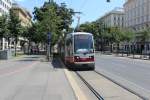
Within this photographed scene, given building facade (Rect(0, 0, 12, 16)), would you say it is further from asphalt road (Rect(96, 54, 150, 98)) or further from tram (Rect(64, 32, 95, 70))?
tram (Rect(64, 32, 95, 70))

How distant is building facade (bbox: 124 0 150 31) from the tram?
83.7 metres

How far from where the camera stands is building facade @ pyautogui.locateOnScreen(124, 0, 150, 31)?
120m

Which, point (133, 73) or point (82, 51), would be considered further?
point (82, 51)

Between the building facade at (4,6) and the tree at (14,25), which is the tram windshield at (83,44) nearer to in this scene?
the tree at (14,25)

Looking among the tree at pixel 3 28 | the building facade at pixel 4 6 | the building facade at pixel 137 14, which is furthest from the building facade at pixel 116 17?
the tree at pixel 3 28

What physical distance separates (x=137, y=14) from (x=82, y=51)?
95953 mm

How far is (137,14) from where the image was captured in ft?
423

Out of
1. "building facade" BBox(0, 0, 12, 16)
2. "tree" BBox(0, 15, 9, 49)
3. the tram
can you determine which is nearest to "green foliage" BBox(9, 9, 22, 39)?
"tree" BBox(0, 15, 9, 49)

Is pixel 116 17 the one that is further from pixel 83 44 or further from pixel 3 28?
pixel 83 44

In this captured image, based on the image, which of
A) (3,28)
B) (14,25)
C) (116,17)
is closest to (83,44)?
(3,28)

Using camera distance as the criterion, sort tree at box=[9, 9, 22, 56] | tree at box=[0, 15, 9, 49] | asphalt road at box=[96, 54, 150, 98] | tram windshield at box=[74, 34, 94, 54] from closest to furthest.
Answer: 1. asphalt road at box=[96, 54, 150, 98]
2. tram windshield at box=[74, 34, 94, 54]
3. tree at box=[0, 15, 9, 49]
4. tree at box=[9, 9, 22, 56]

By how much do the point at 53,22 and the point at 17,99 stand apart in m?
44.3

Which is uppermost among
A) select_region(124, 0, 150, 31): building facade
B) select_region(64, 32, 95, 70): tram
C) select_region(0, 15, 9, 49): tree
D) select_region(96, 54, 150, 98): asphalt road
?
select_region(124, 0, 150, 31): building facade

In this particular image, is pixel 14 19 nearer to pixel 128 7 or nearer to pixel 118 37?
pixel 118 37
